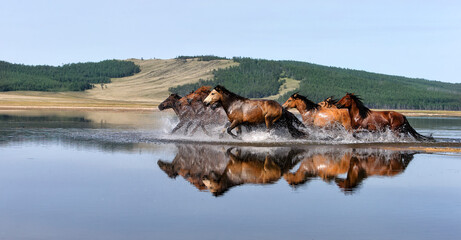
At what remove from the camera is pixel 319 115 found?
985 inches

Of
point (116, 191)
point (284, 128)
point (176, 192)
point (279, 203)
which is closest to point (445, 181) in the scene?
point (279, 203)

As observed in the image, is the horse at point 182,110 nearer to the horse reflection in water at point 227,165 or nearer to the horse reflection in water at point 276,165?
the horse reflection in water at point 276,165

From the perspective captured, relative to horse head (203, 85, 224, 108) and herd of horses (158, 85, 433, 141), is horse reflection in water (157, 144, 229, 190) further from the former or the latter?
herd of horses (158, 85, 433, 141)

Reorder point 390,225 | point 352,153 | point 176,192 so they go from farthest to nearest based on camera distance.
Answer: point 352,153, point 176,192, point 390,225

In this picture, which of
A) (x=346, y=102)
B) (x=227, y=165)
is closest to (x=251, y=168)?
(x=227, y=165)

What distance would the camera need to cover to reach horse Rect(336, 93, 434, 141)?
24.0 meters

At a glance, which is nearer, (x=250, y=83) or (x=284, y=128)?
(x=284, y=128)

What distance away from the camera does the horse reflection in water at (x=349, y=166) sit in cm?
1323

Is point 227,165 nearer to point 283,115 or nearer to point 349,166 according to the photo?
point 349,166

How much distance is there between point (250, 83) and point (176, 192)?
18613cm

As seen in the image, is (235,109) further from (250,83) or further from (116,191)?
(250,83)

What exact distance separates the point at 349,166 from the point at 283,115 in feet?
26.2

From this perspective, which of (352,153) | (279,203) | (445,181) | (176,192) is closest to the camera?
(279,203)

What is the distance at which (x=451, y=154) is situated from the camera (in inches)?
795
